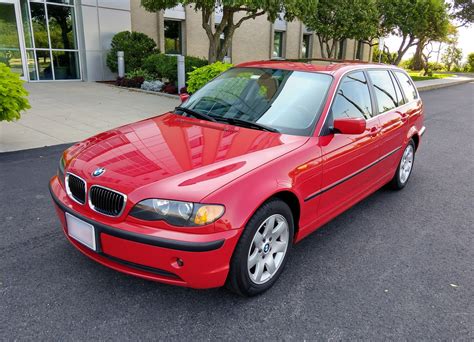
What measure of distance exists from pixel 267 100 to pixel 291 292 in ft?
5.45

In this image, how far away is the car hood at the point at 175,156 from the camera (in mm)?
2418

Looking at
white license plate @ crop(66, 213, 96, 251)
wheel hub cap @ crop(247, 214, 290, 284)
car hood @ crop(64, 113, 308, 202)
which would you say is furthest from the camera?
wheel hub cap @ crop(247, 214, 290, 284)

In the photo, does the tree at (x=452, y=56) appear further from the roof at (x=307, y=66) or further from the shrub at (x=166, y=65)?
the roof at (x=307, y=66)

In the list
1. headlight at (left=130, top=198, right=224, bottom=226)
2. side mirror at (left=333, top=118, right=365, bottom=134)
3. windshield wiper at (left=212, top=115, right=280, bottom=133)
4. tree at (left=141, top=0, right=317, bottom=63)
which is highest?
tree at (left=141, top=0, right=317, bottom=63)

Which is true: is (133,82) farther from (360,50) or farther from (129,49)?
(360,50)

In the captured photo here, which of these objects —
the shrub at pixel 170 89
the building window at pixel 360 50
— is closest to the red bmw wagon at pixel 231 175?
the shrub at pixel 170 89

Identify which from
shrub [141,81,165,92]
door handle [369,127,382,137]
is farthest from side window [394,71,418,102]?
shrub [141,81,165,92]

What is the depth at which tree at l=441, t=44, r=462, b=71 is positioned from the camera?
3966 cm

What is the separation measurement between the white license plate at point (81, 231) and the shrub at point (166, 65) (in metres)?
11.2

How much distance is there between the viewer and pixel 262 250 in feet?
8.94

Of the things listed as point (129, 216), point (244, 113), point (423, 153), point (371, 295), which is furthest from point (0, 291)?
point (423, 153)

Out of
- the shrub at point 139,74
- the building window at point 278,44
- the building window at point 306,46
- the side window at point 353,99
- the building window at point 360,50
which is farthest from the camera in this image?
the building window at point 360,50

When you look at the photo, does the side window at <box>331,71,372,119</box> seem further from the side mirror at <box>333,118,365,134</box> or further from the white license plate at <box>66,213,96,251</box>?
the white license plate at <box>66,213,96,251</box>

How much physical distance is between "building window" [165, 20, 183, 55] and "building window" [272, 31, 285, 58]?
294 inches
